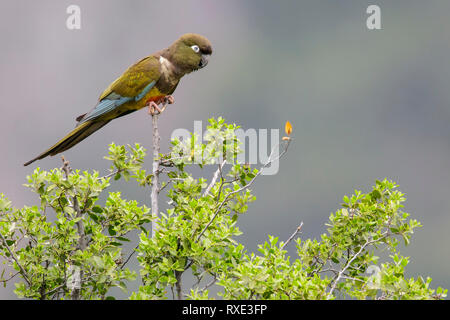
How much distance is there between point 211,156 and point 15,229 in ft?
9.25

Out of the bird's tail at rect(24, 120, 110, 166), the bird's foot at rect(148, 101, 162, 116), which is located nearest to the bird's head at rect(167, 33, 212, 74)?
the bird's foot at rect(148, 101, 162, 116)

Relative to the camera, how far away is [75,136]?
30.6ft

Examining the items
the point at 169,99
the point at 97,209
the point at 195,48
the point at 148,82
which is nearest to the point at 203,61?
the point at 195,48

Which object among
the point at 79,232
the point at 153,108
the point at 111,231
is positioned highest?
the point at 153,108

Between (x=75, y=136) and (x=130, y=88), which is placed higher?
(x=130, y=88)

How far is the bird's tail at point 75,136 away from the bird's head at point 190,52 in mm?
1629

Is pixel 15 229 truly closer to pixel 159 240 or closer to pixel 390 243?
pixel 159 240

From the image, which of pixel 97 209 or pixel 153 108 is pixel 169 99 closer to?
pixel 153 108

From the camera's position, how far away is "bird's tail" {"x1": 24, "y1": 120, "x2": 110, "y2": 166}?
8.88 m

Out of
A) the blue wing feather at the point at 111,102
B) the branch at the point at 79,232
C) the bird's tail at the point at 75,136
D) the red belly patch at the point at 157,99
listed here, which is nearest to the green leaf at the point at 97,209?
the branch at the point at 79,232

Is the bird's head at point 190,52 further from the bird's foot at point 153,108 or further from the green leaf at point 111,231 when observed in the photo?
the green leaf at point 111,231

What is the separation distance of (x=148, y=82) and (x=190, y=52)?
0.87 m

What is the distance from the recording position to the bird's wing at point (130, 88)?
31.4 ft

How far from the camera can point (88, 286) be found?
782 cm
